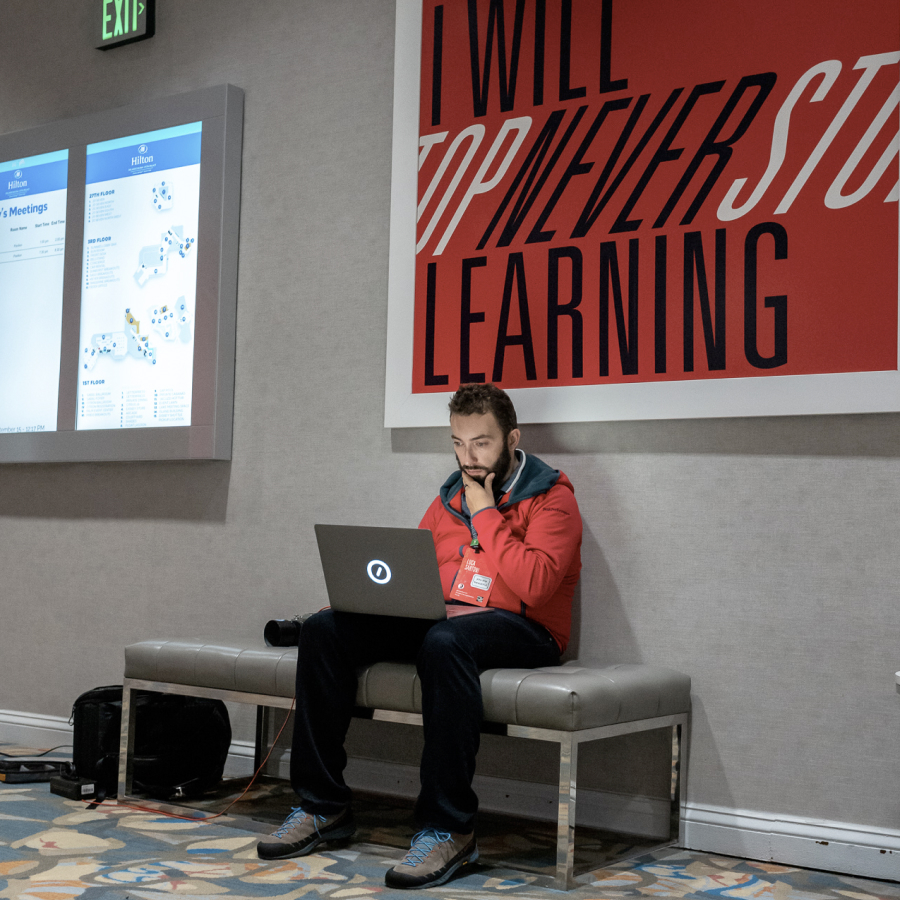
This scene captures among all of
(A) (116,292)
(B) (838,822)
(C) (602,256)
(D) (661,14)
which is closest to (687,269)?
(C) (602,256)

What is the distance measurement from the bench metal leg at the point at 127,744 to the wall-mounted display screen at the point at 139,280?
3.29 ft

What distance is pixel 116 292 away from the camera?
3.87m

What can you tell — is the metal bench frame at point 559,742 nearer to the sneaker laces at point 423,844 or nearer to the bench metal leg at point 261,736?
the bench metal leg at point 261,736

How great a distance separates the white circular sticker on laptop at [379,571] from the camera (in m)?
2.50

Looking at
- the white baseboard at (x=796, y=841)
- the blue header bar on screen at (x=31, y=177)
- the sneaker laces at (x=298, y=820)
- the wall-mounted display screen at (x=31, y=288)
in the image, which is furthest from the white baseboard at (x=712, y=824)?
the blue header bar on screen at (x=31, y=177)

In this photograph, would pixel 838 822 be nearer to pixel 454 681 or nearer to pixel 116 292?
pixel 454 681

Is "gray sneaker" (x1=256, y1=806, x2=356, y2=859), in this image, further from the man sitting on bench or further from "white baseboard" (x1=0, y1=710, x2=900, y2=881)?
"white baseboard" (x1=0, y1=710, x2=900, y2=881)

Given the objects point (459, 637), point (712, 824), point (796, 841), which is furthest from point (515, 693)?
point (796, 841)

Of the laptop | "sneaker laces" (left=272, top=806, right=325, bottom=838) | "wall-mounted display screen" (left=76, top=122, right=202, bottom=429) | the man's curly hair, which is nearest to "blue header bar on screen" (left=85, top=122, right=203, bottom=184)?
"wall-mounted display screen" (left=76, top=122, right=202, bottom=429)

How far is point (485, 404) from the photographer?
108 inches

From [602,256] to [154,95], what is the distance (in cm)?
195

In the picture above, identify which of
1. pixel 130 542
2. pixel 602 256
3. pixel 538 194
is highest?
pixel 538 194

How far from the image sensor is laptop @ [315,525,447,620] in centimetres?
243

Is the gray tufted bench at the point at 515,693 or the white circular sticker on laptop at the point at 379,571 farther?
the white circular sticker on laptop at the point at 379,571
